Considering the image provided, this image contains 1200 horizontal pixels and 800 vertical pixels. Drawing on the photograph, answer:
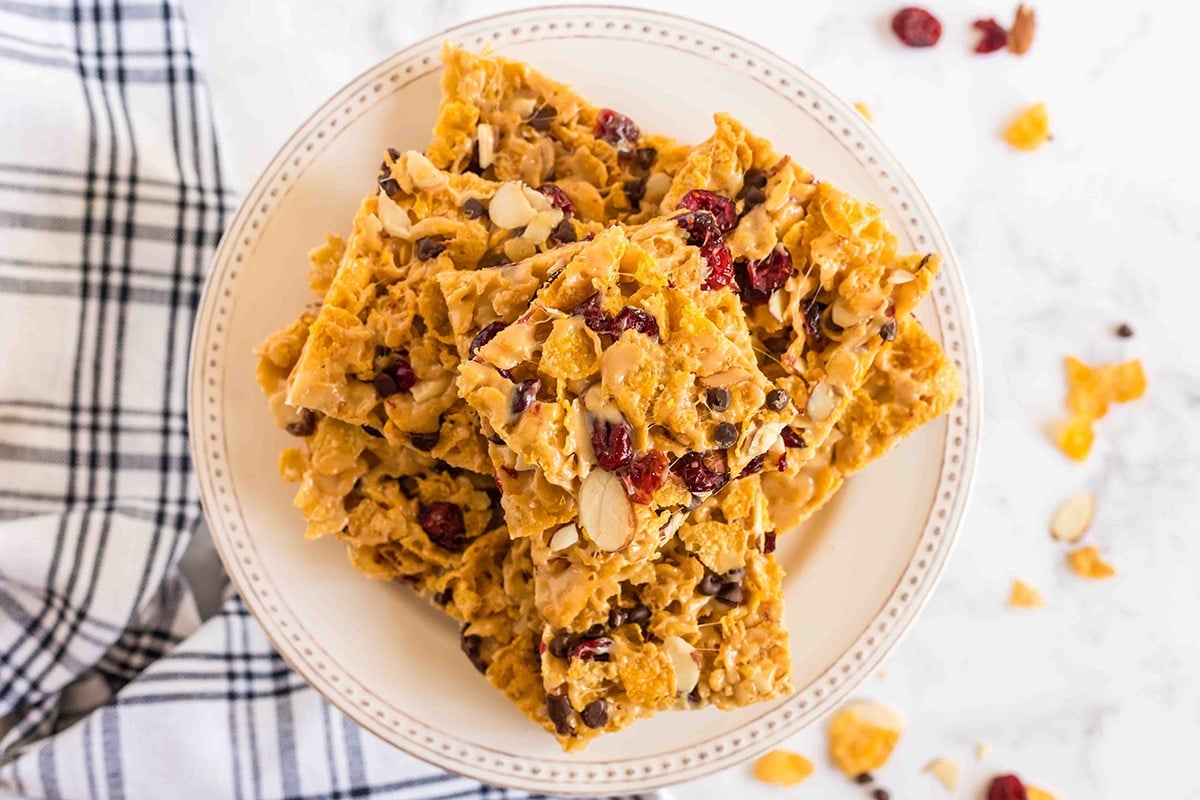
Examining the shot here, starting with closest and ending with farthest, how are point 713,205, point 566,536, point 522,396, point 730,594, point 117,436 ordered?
point 522,396 < point 566,536 < point 713,205 < point 730,594 < point 117,436

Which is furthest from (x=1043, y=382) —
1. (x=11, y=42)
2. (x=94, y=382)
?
(x=11, y=42)

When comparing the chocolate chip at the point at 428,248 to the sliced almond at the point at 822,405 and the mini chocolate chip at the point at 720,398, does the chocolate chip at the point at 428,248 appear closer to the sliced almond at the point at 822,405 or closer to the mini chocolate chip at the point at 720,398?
the mini chocolate chip at the point at 720,398

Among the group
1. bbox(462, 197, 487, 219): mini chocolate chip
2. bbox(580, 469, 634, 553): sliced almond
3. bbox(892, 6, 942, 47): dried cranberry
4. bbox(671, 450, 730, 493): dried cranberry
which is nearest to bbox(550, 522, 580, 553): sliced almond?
bbox(580, 469, 634, 553): sliced almond

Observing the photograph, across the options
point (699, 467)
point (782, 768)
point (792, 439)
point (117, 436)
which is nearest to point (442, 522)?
point (699, 467)

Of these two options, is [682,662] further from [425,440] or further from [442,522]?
[425,440]

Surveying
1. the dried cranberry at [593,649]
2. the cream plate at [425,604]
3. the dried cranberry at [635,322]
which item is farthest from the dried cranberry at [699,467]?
the cream plate at [425,604]

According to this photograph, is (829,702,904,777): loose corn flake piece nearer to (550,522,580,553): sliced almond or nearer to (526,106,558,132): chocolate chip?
(550,522,580,553): sliced almond
